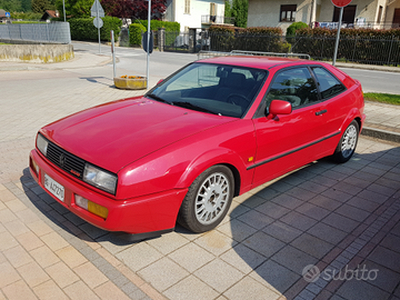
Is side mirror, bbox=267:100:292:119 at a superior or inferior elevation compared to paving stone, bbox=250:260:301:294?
superior

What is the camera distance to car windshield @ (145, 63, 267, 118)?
12.6 ft

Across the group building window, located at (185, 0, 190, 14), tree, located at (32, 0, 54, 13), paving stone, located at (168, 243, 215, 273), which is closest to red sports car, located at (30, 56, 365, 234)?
paving stone, located at (168, 243, 215, 273)

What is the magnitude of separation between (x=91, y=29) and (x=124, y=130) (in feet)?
150

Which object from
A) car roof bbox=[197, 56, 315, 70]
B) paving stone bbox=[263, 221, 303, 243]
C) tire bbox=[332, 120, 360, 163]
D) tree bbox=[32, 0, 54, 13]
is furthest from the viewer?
tree bbox=[32, 0, 54, 13]

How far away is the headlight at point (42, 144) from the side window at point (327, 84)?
11.2 ft

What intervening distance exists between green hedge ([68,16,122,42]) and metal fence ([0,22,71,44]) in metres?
16.9

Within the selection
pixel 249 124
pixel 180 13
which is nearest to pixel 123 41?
pixel 180 13

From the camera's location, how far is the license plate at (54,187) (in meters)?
3.20

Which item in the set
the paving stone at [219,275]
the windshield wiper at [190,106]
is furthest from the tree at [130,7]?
the paving stone at [219,275]

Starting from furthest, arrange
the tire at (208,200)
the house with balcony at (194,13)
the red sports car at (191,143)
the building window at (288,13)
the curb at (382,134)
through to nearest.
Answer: the house with balcony at (194,13) < the building window at (288,13) < the curb at (382,134) < the tire at (208,200) < the red sports car at (191,143)

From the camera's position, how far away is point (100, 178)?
289cm

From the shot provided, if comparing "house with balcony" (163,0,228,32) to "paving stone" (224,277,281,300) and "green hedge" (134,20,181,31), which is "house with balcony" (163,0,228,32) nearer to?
"green hedge" (134,20,181,31)

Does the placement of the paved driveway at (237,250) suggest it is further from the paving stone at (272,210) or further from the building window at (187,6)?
the building window at (187,6)

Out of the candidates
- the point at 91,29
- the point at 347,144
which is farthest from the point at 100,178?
the point at 91,29
